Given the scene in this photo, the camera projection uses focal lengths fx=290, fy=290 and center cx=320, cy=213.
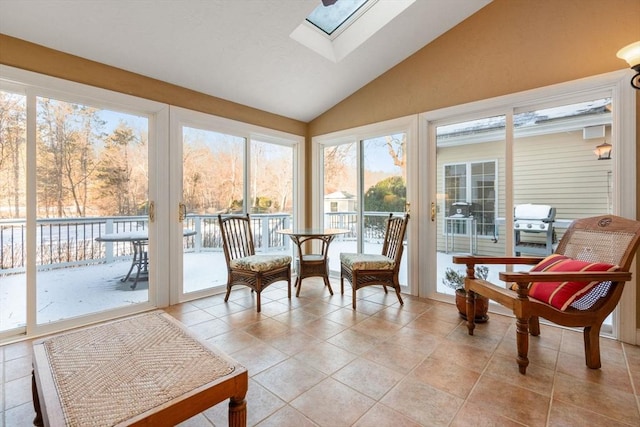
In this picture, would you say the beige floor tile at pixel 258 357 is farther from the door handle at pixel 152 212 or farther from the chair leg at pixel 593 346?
the chair leg at pixel 593 346

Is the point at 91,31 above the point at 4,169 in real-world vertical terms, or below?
above

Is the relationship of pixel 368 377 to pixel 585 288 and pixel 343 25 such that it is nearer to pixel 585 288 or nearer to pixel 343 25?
pixel 585 288

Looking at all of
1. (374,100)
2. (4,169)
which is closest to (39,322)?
(4,169)

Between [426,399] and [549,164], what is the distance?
4249mm

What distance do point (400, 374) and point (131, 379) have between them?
1463mm

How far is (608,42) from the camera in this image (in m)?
2.26

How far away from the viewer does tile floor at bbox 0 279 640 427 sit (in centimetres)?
146

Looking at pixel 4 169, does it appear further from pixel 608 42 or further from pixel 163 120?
pixel 608 42

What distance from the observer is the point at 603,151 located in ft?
9.30

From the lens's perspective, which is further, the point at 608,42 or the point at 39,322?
the point at 39,322

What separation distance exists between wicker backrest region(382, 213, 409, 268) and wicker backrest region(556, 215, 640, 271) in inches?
51.5

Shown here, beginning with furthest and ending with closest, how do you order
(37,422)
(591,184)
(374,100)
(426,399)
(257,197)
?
(257,197), (374,100), (591,184), (426,399), (37,422)

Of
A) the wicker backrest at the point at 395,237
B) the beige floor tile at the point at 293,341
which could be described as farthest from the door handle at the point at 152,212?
the wicker backrest at the point at 395,237

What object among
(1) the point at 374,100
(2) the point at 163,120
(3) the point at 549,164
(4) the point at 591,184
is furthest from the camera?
(3) the point at 549,164
